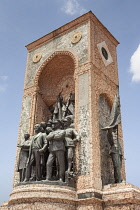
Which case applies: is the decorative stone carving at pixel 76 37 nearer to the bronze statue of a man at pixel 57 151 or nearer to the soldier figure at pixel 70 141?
the soldier figure at pixel 70 141

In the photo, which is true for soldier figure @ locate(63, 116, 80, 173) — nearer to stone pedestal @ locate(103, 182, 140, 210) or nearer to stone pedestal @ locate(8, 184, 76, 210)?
stone pedestal @ locate(8, 184, 76, 210)

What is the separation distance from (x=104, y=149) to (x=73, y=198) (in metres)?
2.23

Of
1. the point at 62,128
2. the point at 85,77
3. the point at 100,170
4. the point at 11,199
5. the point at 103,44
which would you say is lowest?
the point at 11,199

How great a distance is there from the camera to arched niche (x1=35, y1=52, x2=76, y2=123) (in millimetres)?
12211

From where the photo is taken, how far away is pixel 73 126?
1031 centimetres

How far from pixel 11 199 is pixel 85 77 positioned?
512 centimetres

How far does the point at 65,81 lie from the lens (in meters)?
12.8

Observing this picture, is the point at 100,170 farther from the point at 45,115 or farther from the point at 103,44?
the point at 103,44

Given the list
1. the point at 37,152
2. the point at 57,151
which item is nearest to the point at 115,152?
the point at 57,151

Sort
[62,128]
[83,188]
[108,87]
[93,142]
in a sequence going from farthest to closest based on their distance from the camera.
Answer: [108,87] → [62,128] → [93,142] → [83,188]

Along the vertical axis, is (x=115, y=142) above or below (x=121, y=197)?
above

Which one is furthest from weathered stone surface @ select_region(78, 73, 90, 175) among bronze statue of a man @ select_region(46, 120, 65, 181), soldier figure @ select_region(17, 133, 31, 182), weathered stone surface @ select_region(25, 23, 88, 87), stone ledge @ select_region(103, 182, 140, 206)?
soldier figure @ select_region(17, 133, 31, 182)

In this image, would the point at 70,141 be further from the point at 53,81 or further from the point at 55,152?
the point at 53,81

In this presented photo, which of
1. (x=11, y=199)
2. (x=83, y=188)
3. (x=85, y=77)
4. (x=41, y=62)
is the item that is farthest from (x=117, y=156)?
(x=41, y=62)
